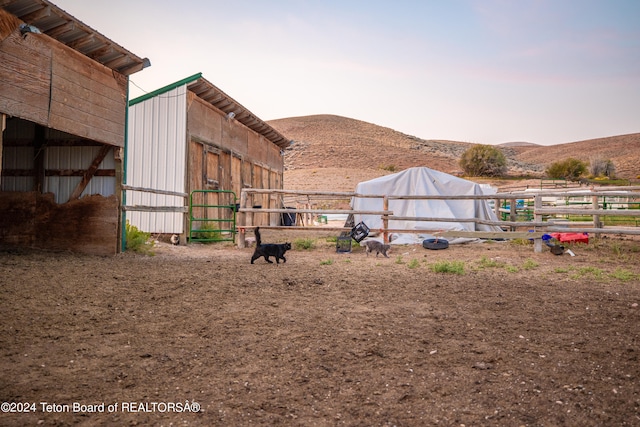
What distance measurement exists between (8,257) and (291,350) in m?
5.92

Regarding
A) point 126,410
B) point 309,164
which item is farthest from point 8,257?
point 309,164

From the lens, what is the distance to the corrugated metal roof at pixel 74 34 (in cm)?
647

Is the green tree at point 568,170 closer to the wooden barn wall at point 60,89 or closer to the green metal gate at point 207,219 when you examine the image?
the green metal gate at point 207,219

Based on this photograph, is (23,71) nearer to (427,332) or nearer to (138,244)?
(138,244)

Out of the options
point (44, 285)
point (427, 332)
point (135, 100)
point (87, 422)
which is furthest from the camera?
point (135, 100)

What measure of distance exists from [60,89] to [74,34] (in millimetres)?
919

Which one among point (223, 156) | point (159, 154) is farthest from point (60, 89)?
point (223, 156)

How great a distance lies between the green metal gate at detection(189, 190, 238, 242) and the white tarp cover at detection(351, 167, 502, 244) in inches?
149

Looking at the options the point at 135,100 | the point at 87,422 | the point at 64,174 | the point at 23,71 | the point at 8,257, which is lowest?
the point at 87,422

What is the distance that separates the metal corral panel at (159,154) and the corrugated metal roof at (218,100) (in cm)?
14

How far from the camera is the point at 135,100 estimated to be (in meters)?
12.1

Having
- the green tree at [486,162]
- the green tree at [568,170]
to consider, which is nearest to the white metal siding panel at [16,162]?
the green tree at [486,162]

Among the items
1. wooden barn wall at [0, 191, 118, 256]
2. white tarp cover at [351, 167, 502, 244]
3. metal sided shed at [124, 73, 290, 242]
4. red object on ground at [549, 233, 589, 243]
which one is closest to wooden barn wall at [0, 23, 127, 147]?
wooden barn wall at [0, 191, 118, 256]

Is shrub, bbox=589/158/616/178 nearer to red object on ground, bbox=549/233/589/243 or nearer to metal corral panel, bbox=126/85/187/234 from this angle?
red object on ground, bbox=549/233/589/243
